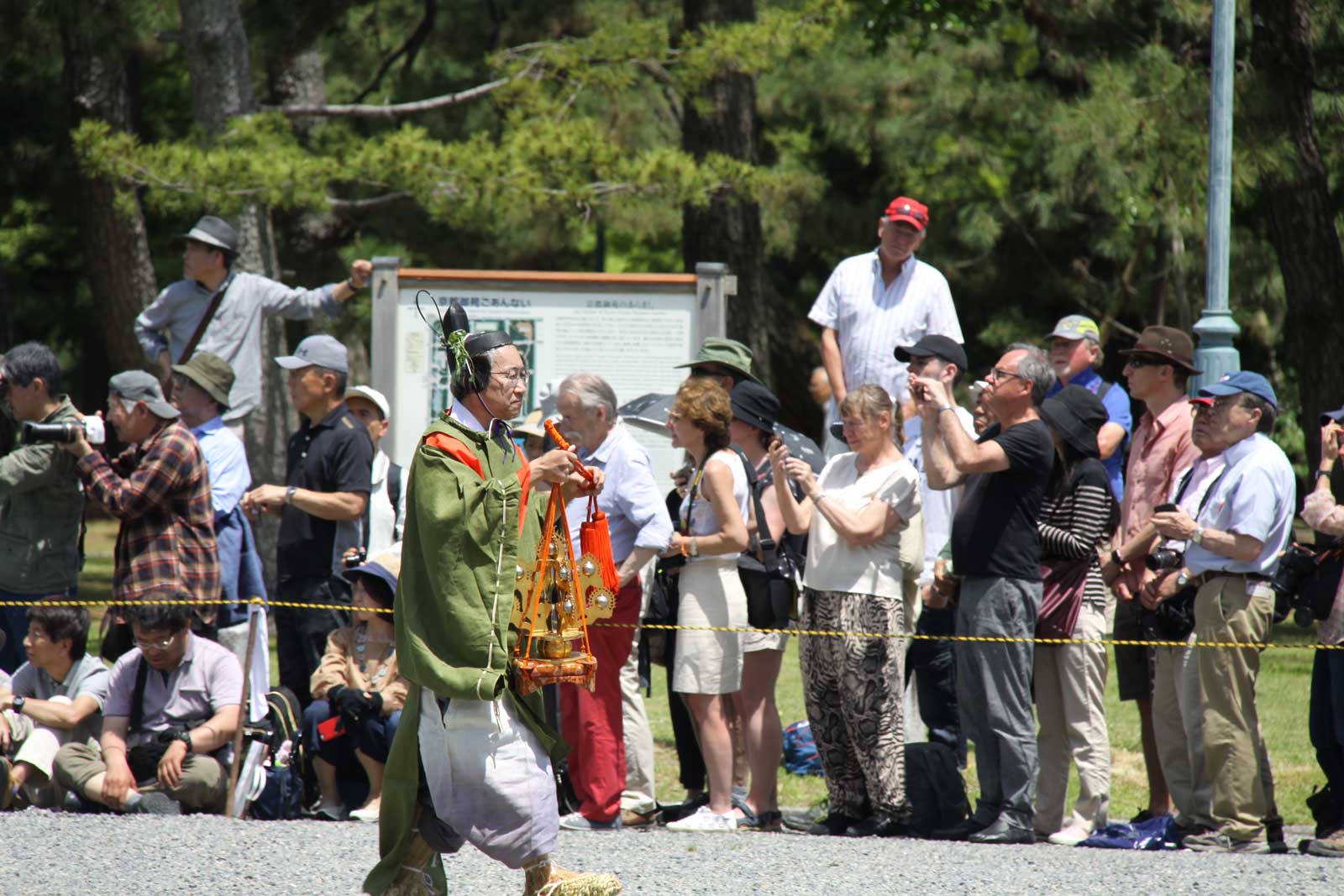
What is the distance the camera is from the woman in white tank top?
20.3 feet

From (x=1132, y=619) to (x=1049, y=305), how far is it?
1315cm

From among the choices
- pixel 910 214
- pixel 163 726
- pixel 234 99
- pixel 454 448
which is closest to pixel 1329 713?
pixel 910 214

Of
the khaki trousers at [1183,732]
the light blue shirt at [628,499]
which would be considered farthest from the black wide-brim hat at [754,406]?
the khaki trousers at [1183,732]

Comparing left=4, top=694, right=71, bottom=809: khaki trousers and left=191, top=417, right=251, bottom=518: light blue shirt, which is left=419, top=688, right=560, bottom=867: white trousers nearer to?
left=4, top=694, right=71, bottom=809: khaki trousers

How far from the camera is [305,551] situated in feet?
22.9

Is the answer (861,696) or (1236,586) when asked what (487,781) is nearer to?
(861,696)

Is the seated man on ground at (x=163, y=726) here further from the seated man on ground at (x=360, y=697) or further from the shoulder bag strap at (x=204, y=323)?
the shoulder bag strap at (x=204, y=323)

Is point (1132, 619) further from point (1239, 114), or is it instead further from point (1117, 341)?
point (1117, 341)

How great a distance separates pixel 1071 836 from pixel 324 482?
3463 mm

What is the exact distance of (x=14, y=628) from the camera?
6988 millimetres

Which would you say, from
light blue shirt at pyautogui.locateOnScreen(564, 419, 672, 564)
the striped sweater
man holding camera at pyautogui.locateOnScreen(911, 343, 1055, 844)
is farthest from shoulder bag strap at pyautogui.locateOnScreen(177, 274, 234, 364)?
the striped sweater

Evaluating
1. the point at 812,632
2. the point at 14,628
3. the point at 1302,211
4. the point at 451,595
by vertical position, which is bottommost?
the point at 14,628

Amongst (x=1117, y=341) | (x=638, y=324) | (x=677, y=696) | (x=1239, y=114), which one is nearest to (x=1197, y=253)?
(x=1117, y=341)

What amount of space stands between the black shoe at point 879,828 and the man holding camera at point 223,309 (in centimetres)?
380
